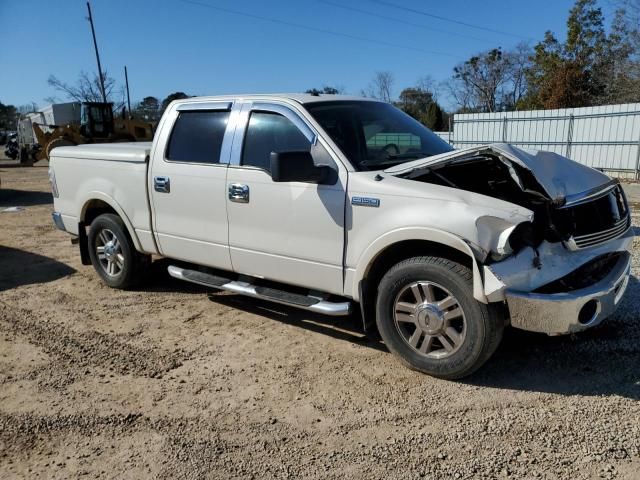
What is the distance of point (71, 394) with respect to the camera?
3.71m

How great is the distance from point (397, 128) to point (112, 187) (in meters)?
3.03

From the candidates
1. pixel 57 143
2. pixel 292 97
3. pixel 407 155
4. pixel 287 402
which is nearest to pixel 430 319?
pixel 287 402

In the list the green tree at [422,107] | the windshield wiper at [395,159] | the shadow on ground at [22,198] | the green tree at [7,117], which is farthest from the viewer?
the green tree at [7,117]

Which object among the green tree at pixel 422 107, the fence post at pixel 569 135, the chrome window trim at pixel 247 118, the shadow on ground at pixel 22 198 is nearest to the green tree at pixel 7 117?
the green tree at pixel 422 107

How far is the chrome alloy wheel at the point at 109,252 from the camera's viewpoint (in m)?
5.88

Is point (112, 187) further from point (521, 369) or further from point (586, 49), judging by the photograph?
point (586, 49)

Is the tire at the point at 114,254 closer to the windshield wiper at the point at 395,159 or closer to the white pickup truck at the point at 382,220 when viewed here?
the white pickup truck at the point at 382,220

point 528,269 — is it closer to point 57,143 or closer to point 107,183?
point 107,183

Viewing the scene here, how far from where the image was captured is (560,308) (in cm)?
326

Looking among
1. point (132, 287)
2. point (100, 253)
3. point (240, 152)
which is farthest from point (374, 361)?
point (100, 253)

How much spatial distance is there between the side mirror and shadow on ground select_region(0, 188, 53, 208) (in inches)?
455

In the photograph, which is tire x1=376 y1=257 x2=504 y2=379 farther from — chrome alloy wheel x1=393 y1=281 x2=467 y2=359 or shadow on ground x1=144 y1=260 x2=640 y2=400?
shadow on ground x1=144 y1=260 x2=640 y2=400

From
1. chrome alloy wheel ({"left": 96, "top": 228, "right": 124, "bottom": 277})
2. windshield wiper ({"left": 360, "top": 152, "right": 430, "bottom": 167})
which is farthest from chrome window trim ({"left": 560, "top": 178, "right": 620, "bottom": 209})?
chrome alloy wheel ({"left": 96, "top": 228, "right": 124, "bottom": 277})

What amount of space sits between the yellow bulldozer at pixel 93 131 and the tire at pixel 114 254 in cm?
2298
